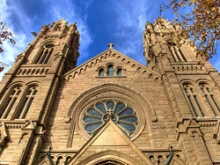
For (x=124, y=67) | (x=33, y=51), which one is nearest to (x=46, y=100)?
(x=124, y=67)

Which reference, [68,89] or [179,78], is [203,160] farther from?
[68,89]

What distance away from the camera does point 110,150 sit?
9547mm

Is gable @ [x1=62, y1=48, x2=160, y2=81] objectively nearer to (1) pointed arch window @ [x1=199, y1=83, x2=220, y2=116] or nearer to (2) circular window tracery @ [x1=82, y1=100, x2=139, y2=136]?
(1) pointed arch window @ [x1=199, y1=83, x2=220, y2=116]

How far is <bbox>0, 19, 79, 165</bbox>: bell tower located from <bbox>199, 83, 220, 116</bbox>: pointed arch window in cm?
934

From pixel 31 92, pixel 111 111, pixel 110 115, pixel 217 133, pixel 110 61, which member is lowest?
pixel 217 133

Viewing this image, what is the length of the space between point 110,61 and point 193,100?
679 centimetres

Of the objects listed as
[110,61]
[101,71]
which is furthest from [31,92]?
[110,61]

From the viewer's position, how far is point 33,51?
19062 millimetres

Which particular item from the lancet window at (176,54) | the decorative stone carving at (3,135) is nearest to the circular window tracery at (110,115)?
the decorative stone carving at (3,135)

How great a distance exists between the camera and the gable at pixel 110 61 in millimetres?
15676

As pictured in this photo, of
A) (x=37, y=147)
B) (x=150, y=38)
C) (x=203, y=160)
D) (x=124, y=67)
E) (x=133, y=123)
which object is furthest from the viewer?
(x=150, y=38)

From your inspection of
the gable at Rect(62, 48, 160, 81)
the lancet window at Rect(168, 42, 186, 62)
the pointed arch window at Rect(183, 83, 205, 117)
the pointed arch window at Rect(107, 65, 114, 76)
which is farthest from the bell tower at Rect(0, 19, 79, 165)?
the lancet window at Rect(168, 42, 186, 62)

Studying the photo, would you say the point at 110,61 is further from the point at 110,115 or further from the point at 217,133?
the point at 217,133

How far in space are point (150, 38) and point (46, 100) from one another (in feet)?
41.5
